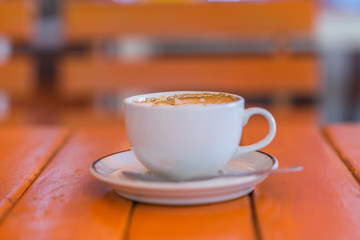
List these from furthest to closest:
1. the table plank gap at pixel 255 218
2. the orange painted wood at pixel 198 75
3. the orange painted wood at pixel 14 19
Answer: the orange painted wood at pixel 14 19
the orange painted wood at pixel 198 75
the table plank gap at pixel 255 218

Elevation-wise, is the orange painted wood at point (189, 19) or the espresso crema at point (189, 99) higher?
the orange painted wood at point (189, 19)

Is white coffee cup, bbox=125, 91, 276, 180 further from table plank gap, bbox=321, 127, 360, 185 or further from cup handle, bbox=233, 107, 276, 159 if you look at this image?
table plank gap, bbox=321, 127, 360, 185

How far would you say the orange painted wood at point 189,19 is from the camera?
1325mm

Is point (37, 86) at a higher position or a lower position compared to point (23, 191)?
lower

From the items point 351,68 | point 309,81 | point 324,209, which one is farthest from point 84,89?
point 351,68

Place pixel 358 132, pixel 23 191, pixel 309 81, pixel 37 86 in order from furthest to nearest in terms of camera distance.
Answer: pixel 37 86 < pixel 309 81 < pixel 358 132 < pixel 23 191

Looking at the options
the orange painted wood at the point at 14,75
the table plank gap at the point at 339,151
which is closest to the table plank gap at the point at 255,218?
the table plank gap at the point at 339,151

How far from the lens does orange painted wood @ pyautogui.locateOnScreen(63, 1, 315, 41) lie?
4.35 feet

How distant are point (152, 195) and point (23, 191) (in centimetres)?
12

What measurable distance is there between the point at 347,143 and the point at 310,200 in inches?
9.5

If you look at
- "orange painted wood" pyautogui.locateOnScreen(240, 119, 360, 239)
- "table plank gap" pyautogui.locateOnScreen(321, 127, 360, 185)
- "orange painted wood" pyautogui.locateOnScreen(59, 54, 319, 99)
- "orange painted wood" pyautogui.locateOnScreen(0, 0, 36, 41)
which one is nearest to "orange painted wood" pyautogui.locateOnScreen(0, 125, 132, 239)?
"orange painted wood" pyautogui.locateOnScreen(240, 119, 360, 239)

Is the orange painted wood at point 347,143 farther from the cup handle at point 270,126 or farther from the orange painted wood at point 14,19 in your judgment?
the orange painted wood at point 14,19

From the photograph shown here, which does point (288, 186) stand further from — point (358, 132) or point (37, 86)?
point (37, 86)

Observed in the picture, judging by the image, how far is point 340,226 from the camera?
0.32 metres
